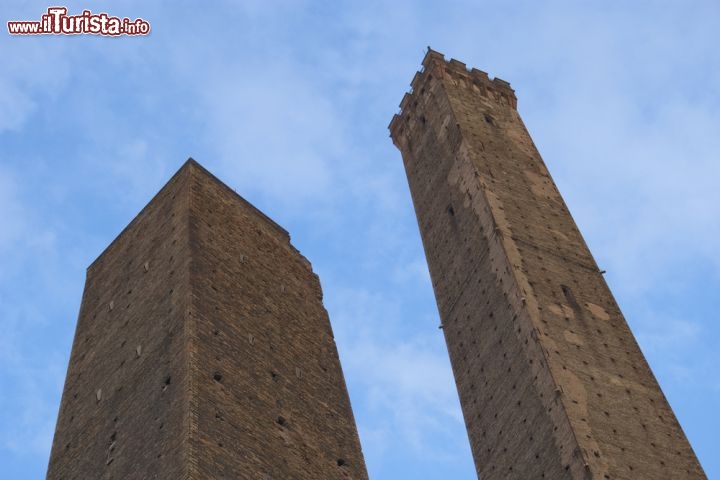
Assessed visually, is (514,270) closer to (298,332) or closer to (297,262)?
(297,262)

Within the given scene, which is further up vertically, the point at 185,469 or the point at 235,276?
the point at 235,276

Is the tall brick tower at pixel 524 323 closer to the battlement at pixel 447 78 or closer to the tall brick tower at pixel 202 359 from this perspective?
the battlement at pixel 447 78

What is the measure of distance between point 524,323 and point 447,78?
1214 centimetres

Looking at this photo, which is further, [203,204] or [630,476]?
[630,476]

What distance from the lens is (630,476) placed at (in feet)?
59.3

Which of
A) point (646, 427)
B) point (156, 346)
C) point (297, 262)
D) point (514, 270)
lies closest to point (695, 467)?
point (646, 427)

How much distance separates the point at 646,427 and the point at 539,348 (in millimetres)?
2340

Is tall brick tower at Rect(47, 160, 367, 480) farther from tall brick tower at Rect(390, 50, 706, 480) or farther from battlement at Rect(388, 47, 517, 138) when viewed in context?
battlement at Rect(388, 47, 517, 138)

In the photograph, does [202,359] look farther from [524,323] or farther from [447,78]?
[447,78]

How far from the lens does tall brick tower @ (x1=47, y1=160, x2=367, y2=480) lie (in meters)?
10.6

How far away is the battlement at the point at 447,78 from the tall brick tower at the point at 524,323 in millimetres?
1550

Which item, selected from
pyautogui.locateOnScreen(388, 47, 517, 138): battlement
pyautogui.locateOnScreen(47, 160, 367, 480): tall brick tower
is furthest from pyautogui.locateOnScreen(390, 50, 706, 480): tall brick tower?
pyautogui.locateOnScreen(47, 160, 367, 480): tall brick tower

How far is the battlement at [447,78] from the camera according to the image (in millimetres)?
31891

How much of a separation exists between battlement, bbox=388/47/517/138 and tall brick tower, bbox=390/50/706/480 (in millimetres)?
1550
